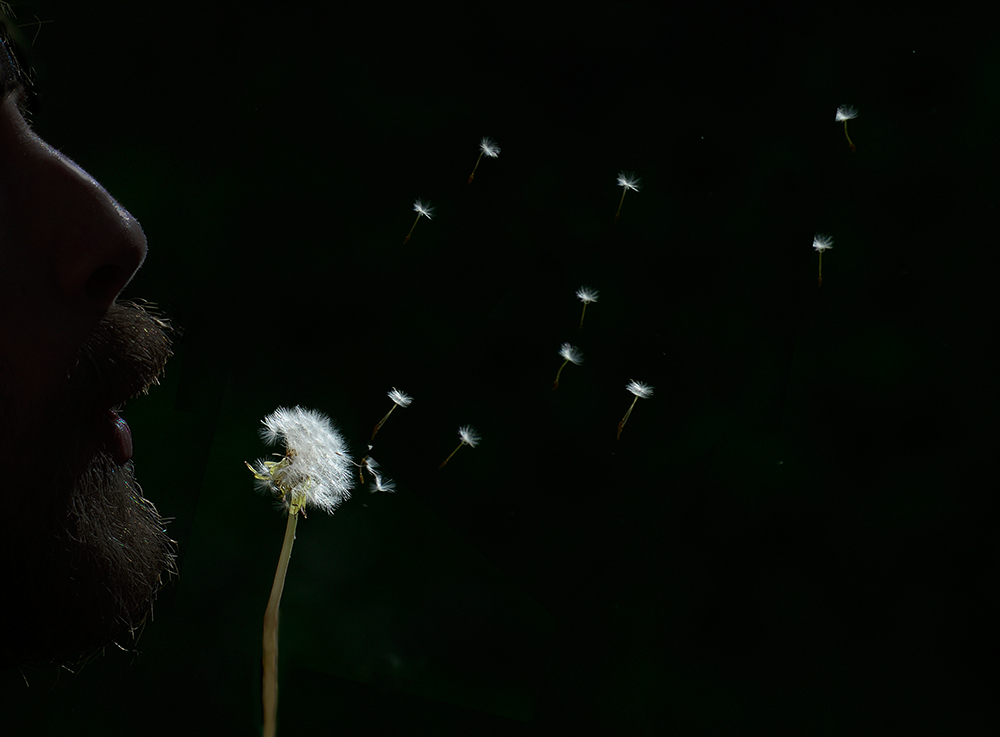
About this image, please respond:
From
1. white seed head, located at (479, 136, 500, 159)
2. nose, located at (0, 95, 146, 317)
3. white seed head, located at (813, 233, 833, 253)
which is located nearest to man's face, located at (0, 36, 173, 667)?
nose, located at (0, 95, 146, 317)

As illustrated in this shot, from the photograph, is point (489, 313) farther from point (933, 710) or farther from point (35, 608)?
point (933, 710)

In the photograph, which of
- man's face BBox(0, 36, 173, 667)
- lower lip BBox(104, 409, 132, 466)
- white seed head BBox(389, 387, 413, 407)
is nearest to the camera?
man's face BBox(0, 36, 173, 667)

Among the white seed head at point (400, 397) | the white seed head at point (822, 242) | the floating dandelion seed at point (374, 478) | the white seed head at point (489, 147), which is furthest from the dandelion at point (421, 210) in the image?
the white seed head at point (822, 242)

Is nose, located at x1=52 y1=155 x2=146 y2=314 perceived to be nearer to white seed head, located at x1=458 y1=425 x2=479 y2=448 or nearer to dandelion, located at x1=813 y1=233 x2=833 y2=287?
white seed head, located at x1=458 y1=425 x2=479 y2=448

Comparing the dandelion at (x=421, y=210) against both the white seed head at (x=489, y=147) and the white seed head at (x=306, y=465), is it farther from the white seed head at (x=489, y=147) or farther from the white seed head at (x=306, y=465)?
the white seed head at (x=306, y=465)

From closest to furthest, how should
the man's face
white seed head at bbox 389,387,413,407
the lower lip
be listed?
the man's face < the lower lip < white seed head at bbox 389,387,413,407
